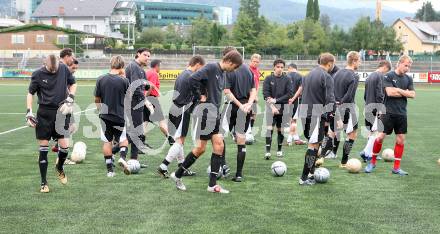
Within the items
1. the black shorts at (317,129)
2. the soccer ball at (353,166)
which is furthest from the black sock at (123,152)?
the soccer ball at (353,166)

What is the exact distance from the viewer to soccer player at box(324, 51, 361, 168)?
1127 centimetres

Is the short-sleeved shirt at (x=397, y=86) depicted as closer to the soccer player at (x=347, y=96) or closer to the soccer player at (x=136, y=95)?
the soccer player at (x=347, y=96)

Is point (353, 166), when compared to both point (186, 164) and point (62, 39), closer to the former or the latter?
point (186, 164)

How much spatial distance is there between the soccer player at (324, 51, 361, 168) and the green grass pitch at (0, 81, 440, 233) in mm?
577

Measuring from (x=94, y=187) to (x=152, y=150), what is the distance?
4240mm

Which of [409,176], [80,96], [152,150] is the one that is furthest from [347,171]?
[80,96]

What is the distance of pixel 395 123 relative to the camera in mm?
10727

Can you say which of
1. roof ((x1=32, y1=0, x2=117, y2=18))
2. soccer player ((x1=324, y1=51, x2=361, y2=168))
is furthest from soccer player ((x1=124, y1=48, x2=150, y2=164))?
roof ((x1=32, y1=0, x2=117, y2=18))

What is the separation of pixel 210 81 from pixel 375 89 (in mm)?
3821

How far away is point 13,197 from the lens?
28.2 ft

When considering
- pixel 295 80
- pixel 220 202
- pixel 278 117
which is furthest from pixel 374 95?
pixel 220 202

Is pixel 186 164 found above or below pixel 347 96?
below

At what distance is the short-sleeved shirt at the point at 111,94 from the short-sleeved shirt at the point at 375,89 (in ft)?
15.4

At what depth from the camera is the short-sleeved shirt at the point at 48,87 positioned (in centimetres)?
905
